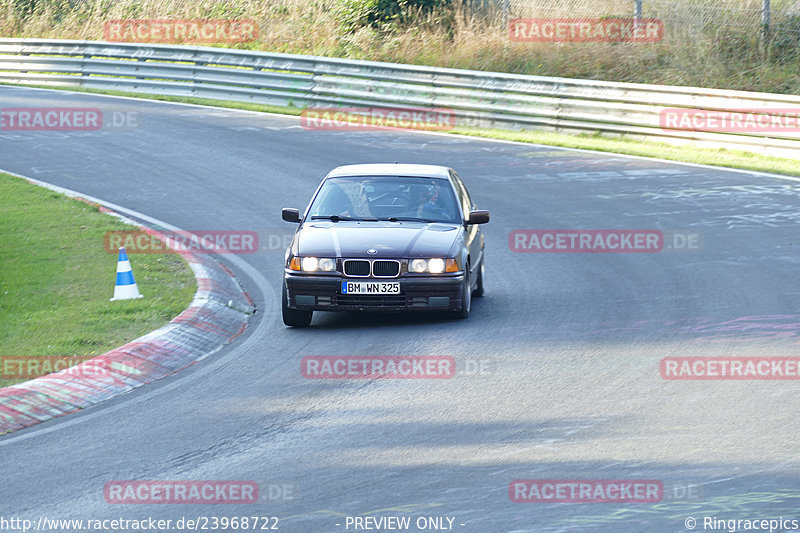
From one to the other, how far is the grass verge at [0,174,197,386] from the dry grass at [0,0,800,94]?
13.1 metres

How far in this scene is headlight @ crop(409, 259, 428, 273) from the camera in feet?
35.9

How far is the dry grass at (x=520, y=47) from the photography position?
23.9m

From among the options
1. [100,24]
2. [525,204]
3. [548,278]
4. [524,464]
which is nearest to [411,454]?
[524,464]

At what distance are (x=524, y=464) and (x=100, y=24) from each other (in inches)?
1342

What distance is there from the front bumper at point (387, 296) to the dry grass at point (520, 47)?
46.4 ft

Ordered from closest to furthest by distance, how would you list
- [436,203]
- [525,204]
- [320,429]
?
[320,429], [436,203], [525,204]

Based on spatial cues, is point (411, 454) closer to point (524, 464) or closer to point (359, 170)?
point (524, 464)

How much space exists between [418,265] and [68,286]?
161 inches

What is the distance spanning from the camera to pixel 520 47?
88.4 feet

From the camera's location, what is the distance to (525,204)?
17.1m
